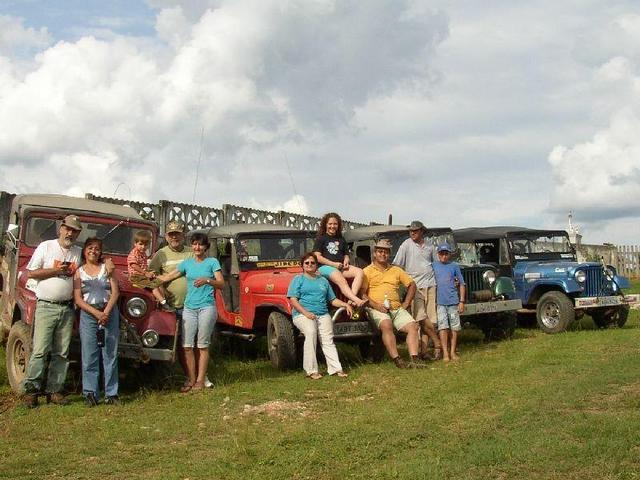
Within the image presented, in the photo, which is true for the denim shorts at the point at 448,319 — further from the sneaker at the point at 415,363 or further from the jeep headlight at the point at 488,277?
the jeep headlight at the point at 488,277

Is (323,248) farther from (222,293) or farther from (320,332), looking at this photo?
(222,293)

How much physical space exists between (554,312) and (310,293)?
5595 millimetres

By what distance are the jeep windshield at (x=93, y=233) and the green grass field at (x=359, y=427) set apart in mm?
1627

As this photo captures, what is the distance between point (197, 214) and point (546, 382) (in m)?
7.26

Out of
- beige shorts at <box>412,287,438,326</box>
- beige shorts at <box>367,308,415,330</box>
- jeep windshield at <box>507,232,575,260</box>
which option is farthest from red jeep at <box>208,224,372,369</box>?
jeep windshield at <box>507,232,575,260</box>

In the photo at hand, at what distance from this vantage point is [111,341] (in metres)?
6.92

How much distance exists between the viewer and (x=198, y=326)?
7629 millimetres

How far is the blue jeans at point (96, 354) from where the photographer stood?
685 centimetres

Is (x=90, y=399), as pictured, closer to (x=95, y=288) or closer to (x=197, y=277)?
(x=95, y=288)

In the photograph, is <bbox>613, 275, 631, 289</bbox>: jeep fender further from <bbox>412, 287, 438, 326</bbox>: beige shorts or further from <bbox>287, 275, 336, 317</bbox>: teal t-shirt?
<bbox>287, 275, 336, 317</bbox>: teal t-shirt

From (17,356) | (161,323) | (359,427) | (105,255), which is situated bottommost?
(359,427)

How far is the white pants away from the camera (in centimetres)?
821

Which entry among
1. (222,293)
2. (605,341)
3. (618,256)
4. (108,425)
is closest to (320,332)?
(222,293)

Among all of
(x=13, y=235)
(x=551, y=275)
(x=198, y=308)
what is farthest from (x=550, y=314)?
(x=13, y=235)
